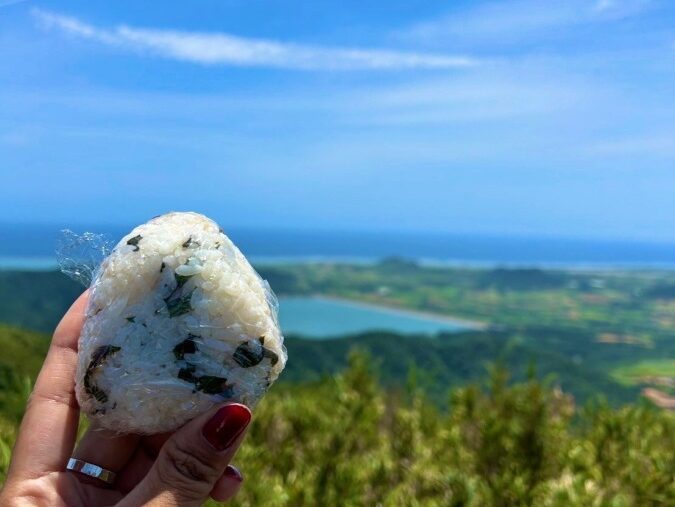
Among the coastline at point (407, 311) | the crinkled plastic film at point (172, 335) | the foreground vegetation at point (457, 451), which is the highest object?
the crinkled plastic film at point (172, 335)

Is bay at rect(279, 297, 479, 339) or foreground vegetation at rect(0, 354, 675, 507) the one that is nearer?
foreground vegetation at rect(0, 354, 675, 507)

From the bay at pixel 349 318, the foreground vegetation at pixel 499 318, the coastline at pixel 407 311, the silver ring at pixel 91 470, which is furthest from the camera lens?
the coastline at pixel 407 311

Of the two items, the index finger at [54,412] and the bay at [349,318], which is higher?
the index finger at [54,412]

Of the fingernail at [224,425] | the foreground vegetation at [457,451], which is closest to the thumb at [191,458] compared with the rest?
the fingernail at [224,425]

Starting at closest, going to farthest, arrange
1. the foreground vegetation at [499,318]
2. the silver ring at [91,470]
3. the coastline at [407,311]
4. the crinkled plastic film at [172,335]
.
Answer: the crinkled plastic film at [172,335]
the silver ring at [91,470]
the foreground vegetation at [499,318]
the coastline at [407,311]

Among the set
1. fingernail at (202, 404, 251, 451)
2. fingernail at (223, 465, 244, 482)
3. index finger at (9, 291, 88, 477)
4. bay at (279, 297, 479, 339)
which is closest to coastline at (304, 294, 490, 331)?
bay at (279, 297, 479, 339)

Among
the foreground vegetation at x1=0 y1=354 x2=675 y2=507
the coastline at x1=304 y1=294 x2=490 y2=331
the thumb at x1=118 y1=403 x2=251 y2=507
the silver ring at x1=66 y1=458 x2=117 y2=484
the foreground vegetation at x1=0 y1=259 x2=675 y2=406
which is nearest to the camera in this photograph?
the thumb at x1=118 y1=403 x2=251 y2=507

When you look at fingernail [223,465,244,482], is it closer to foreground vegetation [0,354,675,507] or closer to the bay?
foreground vegetation [0,354,675,507]

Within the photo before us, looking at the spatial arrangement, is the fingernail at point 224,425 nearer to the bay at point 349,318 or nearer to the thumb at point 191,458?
the thumb at point 191,458
